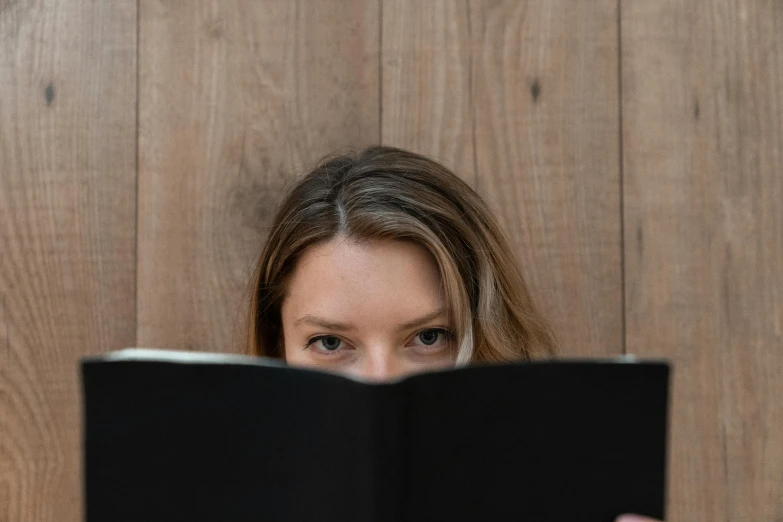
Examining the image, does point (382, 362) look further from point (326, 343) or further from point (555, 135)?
point (555, 135)

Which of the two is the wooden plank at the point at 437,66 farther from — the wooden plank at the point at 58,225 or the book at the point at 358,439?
the book at the point at 358,439

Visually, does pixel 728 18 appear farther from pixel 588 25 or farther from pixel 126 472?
pixel 126 472

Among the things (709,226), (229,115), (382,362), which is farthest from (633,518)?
(229,115)

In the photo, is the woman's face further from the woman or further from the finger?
the finger

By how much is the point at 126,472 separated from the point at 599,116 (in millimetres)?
876

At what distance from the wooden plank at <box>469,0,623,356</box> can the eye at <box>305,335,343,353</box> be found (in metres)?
0.35

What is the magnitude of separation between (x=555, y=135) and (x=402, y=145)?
0.22m

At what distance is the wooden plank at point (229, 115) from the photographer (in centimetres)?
129

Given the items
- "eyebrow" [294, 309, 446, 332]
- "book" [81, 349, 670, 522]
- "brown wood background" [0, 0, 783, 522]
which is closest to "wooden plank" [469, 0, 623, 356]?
"brown wood background" [0, 0, 783, 522]

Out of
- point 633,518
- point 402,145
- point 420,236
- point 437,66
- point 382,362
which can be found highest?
point 437,66

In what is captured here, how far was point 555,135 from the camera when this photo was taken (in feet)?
4.22

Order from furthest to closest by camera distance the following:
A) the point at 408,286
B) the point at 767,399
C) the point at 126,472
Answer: the point at 767,399 → the point at 408,286 → the point at 126,472

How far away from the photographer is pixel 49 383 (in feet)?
4.18

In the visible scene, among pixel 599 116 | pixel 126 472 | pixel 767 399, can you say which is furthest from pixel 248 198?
pixel 767 399
